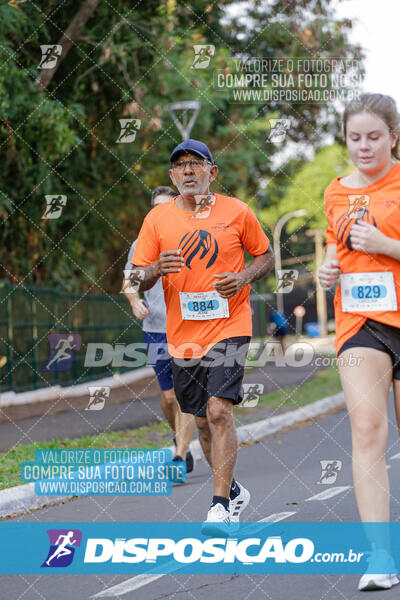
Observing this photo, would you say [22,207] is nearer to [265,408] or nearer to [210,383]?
[265,408]

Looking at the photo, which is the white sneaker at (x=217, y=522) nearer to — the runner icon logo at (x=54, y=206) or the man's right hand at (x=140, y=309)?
the man's right hand at (x=140, y=309)

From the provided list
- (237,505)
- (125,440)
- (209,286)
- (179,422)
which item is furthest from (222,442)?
(125,440)

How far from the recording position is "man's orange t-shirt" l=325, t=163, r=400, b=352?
4480 mm

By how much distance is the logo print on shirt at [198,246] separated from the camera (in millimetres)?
5812

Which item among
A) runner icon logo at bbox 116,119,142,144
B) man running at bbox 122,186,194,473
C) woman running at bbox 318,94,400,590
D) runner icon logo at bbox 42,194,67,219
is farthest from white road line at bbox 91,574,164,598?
runner icon logo at bbox 42,194,67,219

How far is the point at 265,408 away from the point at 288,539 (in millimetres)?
9685

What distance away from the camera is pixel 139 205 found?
22.2m

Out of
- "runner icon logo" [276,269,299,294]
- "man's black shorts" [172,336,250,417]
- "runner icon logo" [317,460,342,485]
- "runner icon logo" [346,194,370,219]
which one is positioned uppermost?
"runner icon logo" [346,194,370,219]

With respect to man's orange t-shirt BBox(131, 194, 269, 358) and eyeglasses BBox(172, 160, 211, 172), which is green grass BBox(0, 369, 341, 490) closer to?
man's orange t-shirt BBox(131, 194, 269, 358)

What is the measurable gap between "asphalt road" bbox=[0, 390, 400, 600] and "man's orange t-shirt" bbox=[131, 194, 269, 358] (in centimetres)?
124

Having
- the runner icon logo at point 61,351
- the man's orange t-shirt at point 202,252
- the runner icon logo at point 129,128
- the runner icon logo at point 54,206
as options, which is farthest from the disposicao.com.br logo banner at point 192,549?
the runner icon logo at point 61,351

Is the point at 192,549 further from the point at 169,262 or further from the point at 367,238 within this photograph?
the point at 367,238

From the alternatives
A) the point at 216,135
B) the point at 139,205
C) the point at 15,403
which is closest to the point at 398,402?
the point at 15,403

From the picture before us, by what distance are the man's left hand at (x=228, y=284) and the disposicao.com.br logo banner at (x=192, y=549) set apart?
1275 millimetres
